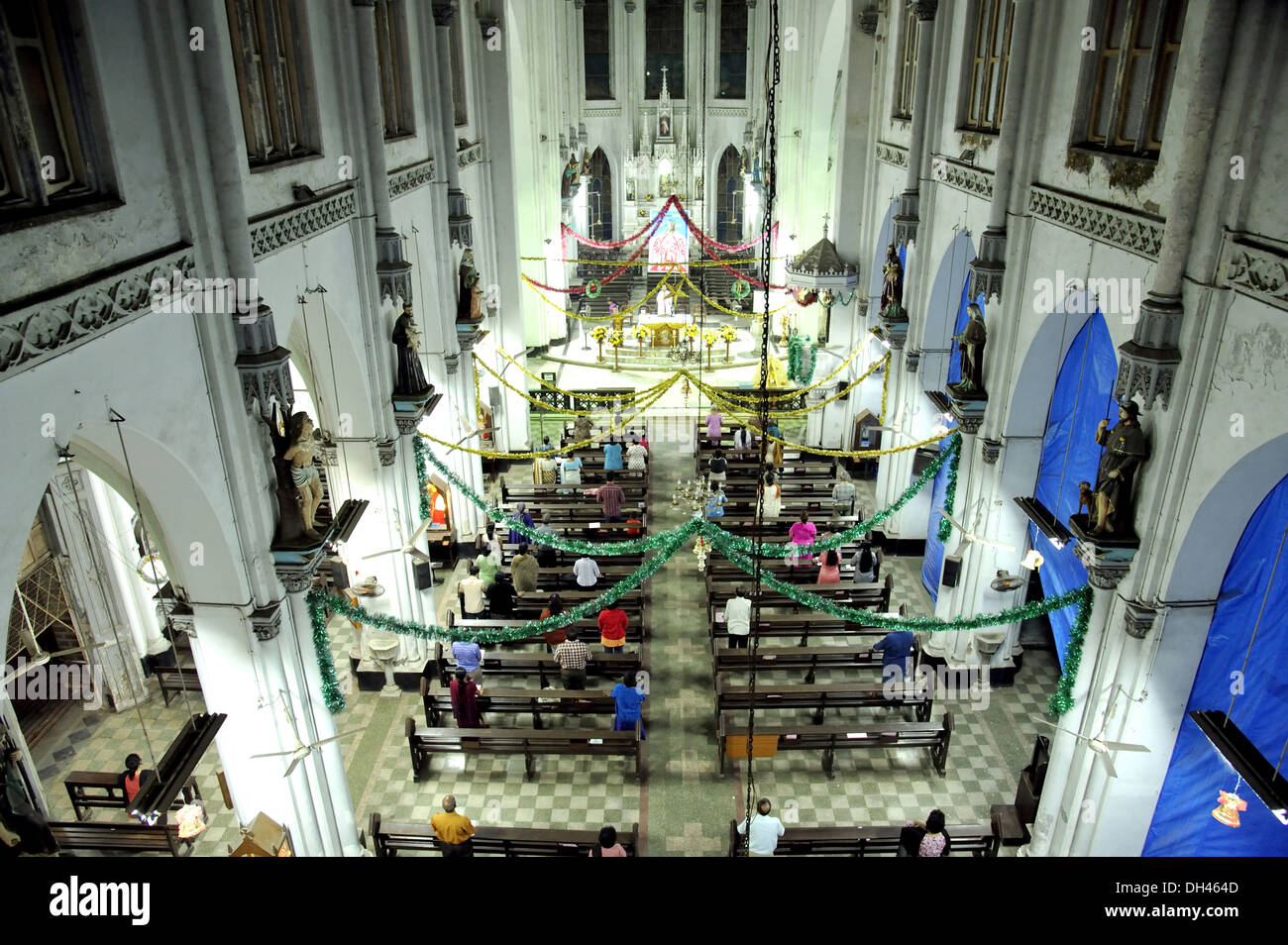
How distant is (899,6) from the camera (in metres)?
16.1

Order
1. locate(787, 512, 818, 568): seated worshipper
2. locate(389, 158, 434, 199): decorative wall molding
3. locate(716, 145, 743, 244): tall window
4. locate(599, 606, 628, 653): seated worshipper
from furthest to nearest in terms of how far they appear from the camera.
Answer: locate(716, 145, 743, 244): tall window < locate(787, 512, 818, 568): seated worshipper < locate(599, 606, 628, 653): seated worshipper < locate(389, 158, 434, 199): decorative wall molding

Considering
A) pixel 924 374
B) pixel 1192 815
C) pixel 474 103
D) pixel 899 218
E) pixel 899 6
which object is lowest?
pixel 1192 815

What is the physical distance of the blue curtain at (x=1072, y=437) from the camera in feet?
33.1

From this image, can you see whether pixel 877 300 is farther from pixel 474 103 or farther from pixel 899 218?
pixel 474 103

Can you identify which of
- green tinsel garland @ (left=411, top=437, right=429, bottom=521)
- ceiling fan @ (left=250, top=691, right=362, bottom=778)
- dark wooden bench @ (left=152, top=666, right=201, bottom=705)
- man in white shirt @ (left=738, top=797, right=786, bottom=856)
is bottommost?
dark wooden bench @ (left=152, top=666, right=201, bottom=705)

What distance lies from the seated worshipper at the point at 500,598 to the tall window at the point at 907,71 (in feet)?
35.4

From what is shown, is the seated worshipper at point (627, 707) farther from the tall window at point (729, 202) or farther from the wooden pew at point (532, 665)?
the tall window at point (729, 202)

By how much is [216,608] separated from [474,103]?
42.7 ft

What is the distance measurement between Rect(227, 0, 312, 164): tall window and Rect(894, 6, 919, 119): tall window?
415 inches

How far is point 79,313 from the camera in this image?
5754mm

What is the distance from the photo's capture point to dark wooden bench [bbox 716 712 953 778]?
1142cm

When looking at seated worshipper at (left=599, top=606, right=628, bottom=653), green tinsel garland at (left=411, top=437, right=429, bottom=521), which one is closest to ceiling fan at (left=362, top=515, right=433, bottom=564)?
green tinsel garland at (left=411, top=437, right=429, bottom=521)

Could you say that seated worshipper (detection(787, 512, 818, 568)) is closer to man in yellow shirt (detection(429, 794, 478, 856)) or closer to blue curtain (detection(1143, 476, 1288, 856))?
blue curtain (detection(1143, 476, 1288, 856))
